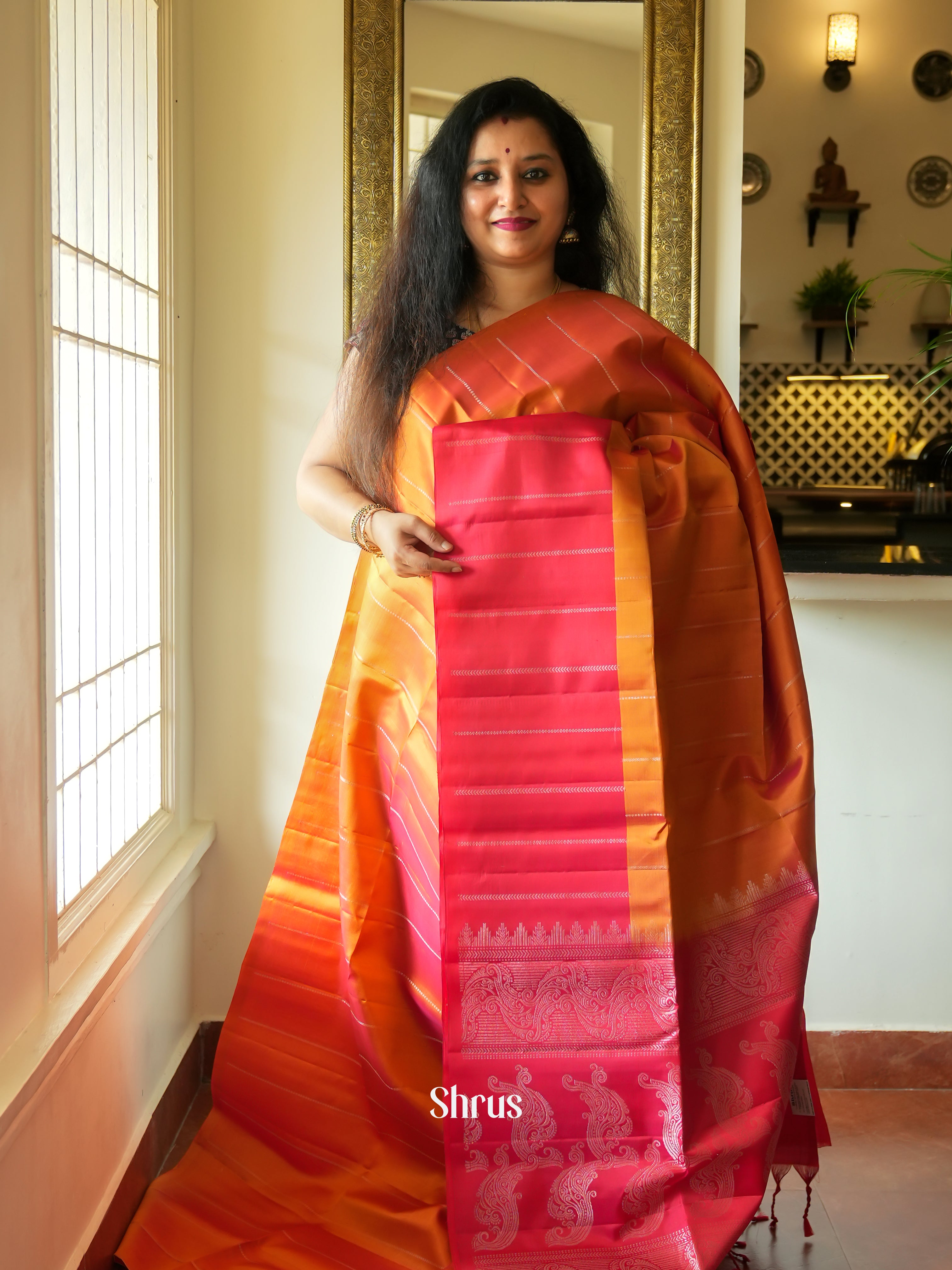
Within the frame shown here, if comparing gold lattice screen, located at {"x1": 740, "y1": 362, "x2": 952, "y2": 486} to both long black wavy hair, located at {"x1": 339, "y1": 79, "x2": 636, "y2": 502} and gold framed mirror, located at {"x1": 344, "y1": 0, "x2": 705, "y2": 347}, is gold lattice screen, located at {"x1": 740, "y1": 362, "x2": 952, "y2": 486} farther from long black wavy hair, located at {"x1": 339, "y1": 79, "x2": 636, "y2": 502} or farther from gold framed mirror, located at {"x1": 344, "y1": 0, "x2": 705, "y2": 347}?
long black wavy hair, located at {"x1": 339, "y1": 79, "x2": 636, "y2": 502}

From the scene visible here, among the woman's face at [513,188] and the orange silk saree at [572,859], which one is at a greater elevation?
the woman's face at [513,188]

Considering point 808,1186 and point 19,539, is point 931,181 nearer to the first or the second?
point 808,1186

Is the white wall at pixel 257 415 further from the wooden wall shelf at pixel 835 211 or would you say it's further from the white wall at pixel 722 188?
the wooden wall shelf at pixel 835 211

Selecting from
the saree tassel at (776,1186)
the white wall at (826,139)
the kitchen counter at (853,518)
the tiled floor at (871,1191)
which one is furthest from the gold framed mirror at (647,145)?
the white wall at (826,139)

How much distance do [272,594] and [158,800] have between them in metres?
0.44

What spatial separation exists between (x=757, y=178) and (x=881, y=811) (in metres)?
2.78

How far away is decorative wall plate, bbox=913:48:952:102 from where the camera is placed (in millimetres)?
4102

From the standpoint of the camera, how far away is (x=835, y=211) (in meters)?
4.13

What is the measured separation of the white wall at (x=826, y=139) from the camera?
4.06 meters

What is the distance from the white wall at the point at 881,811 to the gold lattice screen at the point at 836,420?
7.45 ft

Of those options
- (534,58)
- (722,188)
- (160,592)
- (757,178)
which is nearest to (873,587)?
(722,188)

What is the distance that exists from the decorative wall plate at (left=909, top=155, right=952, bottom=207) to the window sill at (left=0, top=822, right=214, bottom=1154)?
3599 millimetres

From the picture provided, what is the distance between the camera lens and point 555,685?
1416 millimetres

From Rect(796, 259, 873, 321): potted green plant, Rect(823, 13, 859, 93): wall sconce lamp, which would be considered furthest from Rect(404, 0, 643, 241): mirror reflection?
Rect(823, 13, 859, 93): wall sconce lamp
